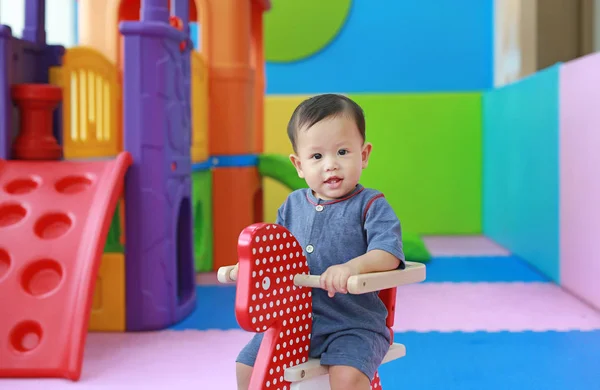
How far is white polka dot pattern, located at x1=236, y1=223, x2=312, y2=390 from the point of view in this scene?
1247mm

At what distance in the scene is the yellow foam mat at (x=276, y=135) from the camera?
520cm

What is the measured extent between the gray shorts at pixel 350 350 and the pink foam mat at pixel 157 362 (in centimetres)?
57

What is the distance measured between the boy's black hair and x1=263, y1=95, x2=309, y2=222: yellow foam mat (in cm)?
377

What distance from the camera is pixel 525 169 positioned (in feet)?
12.6

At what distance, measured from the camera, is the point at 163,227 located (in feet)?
8.42

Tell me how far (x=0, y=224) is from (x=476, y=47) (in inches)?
166

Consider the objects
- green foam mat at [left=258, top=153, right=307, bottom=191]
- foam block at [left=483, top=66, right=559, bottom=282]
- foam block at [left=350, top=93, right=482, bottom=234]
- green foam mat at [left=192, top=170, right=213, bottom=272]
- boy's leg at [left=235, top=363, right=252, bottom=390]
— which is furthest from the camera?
foam block at [left=350, top=93, right=482, bottom=234]

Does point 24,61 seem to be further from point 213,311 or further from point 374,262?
point 374,262

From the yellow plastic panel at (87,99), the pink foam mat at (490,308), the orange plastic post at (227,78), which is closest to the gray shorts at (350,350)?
the pink foam mat at (490,308)

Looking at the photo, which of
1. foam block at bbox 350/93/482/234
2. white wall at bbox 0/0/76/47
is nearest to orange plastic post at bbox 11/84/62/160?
foam block at bbox 350/93/482/234

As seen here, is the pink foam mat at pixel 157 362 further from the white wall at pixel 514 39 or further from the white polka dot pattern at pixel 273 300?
the white wall at pixel 514 39

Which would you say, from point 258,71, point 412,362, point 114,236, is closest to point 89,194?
point 114,236

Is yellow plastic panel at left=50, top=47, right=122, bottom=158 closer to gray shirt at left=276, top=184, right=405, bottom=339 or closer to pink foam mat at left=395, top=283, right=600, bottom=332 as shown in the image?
pink foam mat at left=395, top=283, right=600, bottom=332

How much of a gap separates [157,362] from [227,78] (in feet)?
6.27
